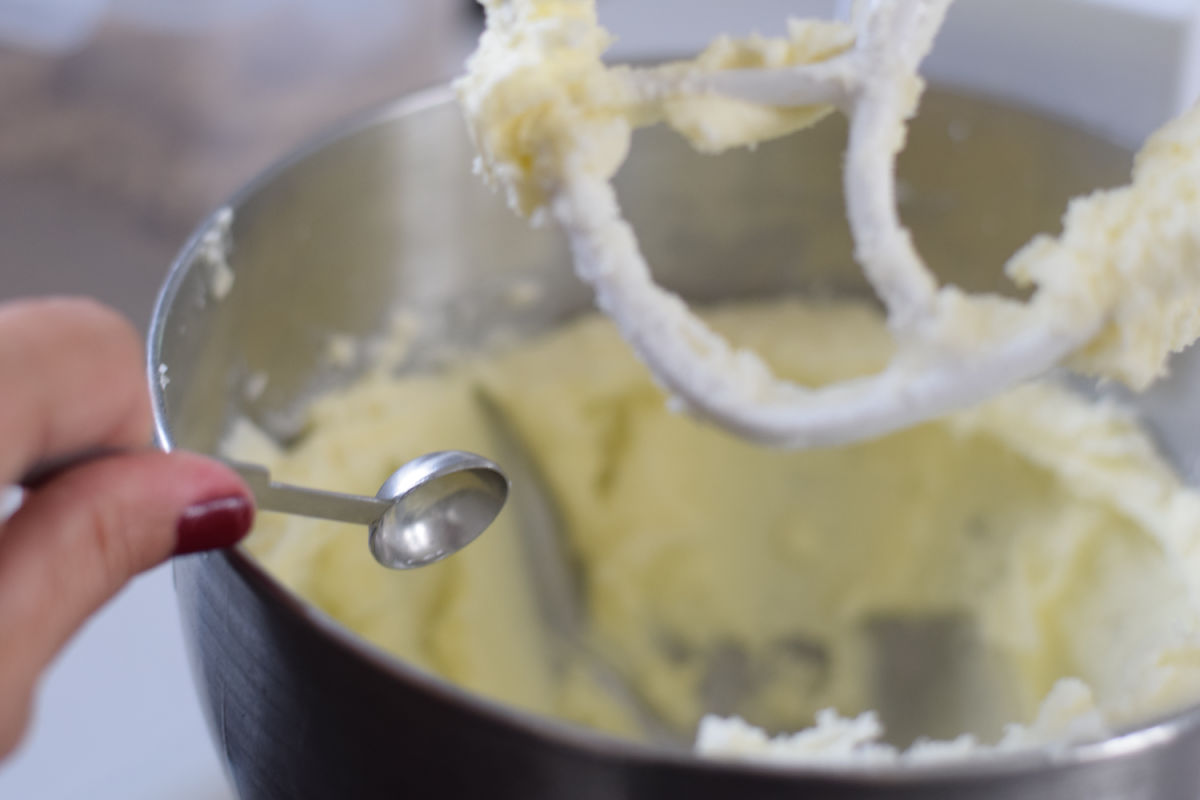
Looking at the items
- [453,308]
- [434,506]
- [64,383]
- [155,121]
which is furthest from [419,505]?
[155,121]

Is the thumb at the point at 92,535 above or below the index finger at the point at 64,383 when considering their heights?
below

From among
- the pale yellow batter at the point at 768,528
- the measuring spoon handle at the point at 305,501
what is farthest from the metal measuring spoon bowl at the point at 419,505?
the pale yellow batter at the point at 768,528

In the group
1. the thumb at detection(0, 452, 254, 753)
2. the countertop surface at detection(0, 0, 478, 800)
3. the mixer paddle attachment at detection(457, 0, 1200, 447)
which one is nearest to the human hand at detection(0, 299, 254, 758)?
the thumb at detection(0, 452, 254, 753)

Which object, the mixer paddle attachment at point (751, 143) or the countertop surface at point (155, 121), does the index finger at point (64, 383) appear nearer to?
the mixer paddle attachment at point (751, 143)

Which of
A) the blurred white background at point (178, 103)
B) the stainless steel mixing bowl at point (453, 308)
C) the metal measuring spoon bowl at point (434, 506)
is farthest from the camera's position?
the blurred white background at point (178, 103)

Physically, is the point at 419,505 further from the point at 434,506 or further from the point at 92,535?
the point at 92,535

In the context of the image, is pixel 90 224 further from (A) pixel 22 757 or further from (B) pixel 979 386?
(B) pixel 979 386

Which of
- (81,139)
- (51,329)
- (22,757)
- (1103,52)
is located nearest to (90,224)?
(81,139)
